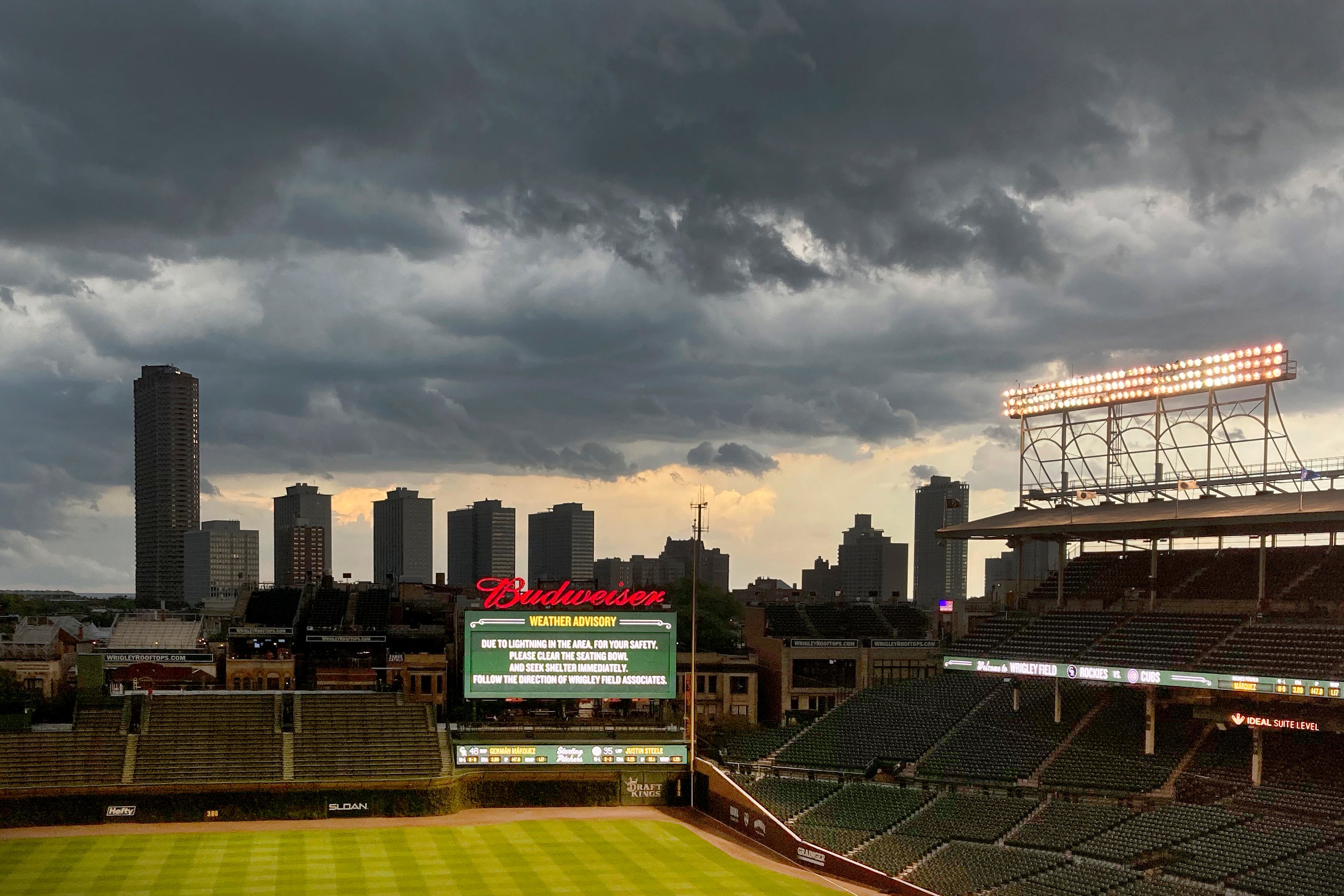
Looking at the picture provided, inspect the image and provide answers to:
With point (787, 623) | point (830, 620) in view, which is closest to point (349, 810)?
point (787, 623)

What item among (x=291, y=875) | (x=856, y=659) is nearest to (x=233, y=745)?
(x=291, y=875)

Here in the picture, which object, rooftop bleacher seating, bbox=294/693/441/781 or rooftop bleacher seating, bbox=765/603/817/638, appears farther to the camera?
rooftop bleacher seating, bbox=765/603/817/638

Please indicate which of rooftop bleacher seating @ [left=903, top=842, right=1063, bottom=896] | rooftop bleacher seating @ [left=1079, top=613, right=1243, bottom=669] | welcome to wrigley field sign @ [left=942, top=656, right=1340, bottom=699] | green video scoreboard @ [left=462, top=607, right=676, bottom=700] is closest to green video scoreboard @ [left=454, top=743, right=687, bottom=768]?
green video scoreboard @ [left=462, top=607, right=676, bottom=700]

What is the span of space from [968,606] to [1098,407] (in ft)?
63.3

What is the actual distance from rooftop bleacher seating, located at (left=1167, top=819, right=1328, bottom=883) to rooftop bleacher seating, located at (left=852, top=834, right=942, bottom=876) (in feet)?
28.3

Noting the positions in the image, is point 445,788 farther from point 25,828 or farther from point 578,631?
point 25,828

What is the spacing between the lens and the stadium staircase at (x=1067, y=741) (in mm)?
46812

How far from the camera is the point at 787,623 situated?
73438 mm

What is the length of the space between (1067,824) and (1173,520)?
569 inches

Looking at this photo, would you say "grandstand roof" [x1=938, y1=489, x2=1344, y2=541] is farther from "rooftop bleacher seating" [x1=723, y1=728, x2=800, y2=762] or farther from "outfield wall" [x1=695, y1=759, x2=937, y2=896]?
"outfield wall" [x1=695, y1=759, x2=937, y2=896]

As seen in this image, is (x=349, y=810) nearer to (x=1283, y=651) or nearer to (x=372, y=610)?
(x=372, y=610)

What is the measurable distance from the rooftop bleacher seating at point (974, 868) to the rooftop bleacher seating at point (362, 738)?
22.8 metres

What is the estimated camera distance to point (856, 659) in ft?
226

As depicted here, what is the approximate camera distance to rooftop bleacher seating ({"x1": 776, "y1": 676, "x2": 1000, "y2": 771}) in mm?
53281
